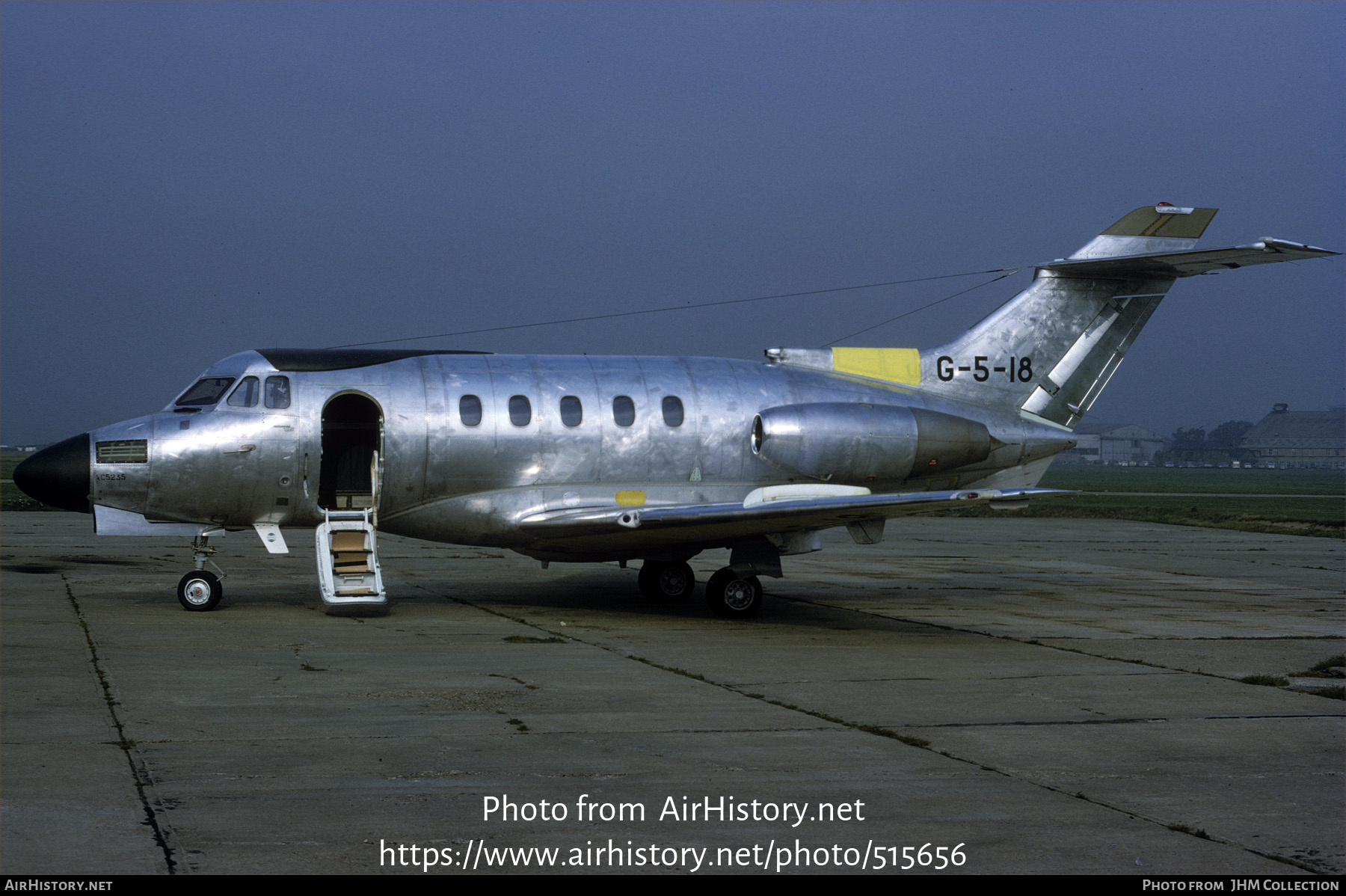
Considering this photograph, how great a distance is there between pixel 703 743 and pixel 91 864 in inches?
161

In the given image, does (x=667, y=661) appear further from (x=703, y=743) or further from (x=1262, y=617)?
(x=1262, y=617)

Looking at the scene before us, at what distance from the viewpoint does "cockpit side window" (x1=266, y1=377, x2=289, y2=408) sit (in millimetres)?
15922

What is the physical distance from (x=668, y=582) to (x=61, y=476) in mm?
8091

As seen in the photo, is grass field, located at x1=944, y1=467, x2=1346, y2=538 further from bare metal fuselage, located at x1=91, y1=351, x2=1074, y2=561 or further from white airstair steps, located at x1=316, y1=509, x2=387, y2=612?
white airstair steps, located at x1=316, y1=509, x2=387, y2=612

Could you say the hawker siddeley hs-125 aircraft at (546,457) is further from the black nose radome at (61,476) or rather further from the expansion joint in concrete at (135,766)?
the expansion joint in concrete at (135,766)

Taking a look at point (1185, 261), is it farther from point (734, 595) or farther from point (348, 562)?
point (348, 562)

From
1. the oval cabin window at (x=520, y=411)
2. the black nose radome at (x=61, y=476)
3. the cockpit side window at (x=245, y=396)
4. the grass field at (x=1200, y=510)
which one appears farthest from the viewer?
the grass field at (x=1200, y=510)

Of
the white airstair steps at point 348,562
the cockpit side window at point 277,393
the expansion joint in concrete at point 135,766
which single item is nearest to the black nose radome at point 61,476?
the cockpit side window at point 277,393

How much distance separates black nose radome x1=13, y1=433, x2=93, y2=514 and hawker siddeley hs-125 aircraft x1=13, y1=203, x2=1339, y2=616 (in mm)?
24

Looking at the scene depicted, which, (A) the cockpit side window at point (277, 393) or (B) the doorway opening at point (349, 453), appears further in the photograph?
(B) the doorway opening at point (349, 453)

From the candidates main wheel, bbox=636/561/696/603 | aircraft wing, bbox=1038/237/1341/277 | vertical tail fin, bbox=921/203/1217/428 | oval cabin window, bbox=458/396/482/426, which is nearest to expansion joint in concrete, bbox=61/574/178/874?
oval cabin window, bbox=458/396/482/426

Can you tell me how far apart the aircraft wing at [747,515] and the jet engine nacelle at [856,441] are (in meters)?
1.04

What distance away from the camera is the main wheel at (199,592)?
15.6m

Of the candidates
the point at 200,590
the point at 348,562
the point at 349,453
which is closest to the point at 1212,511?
the point at 349,453
